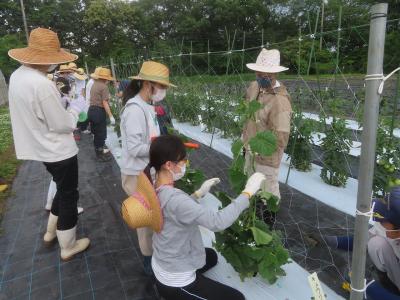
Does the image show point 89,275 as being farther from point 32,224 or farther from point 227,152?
point 227,152

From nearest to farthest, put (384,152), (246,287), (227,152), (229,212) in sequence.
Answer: (229,212) → (246,287) → (384,152) → (227,152)

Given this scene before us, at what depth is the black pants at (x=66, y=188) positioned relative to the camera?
2.13 metres

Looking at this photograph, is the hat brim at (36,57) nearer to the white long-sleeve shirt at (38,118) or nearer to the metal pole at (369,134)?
the white long-sleeve shirt at (38,118)

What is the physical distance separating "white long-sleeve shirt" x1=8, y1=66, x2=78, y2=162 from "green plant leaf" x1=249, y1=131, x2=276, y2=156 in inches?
46.8

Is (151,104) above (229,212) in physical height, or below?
above

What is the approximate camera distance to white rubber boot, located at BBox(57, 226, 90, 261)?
2.27m

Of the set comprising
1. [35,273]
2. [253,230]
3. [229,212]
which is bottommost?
[35,273]

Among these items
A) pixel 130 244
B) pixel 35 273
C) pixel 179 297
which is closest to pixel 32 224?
pixel 35 273

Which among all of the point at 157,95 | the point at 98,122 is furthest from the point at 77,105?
the point at 98,122

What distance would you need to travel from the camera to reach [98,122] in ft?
15.7

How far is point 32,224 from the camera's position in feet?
9.64

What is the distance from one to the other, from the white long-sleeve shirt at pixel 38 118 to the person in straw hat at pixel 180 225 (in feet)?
2.82

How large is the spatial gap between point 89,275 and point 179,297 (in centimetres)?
89

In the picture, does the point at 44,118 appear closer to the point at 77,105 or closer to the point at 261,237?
the point at 77,105
